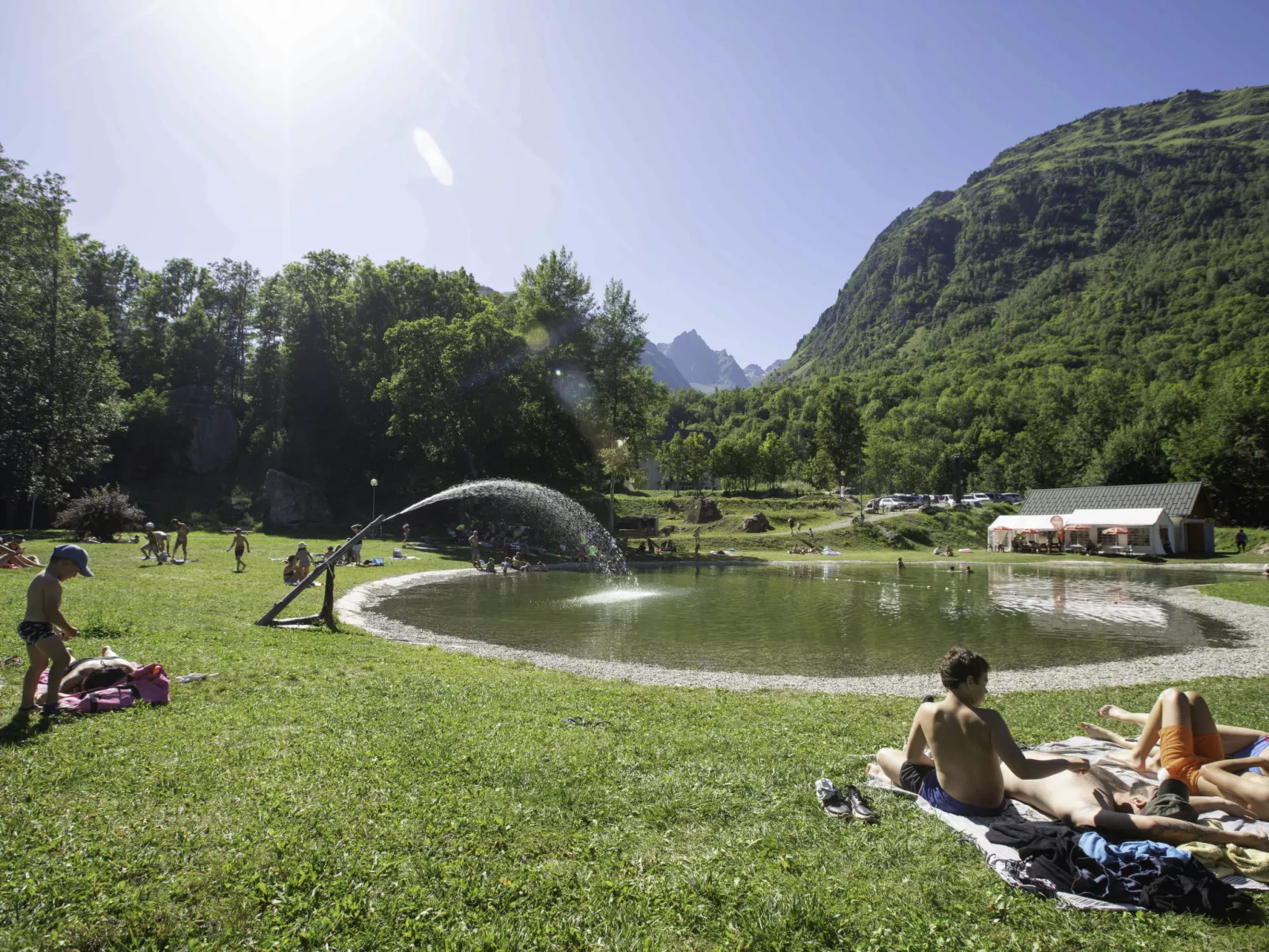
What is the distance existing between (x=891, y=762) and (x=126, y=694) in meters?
9.19

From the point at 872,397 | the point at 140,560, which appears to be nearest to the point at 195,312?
the point at 140,560

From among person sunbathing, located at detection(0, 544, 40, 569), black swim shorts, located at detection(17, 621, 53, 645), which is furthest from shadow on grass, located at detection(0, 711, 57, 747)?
person sunbathing, located at detection(0, 544, 40, 569)

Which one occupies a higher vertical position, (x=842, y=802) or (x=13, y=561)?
(x=13, y=561)

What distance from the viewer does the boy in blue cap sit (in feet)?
24.9

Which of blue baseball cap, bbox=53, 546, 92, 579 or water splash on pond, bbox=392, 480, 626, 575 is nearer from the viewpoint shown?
blue baseball cap, bbox=53, 546, 92, 579

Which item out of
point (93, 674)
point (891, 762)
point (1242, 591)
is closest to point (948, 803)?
point (891, 762)

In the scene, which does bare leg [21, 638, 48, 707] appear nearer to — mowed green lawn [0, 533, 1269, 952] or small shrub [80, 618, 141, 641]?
mowed green lawn [0, 533, 1269, 952]

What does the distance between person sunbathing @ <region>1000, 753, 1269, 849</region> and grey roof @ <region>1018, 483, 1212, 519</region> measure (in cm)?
6441

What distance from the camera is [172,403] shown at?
61906mm

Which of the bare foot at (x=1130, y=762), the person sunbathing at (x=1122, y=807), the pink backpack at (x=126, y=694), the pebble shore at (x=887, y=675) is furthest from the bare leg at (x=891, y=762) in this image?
the pink backpack at (x=126, y=694)

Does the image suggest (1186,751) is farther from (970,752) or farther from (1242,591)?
(1242,591)

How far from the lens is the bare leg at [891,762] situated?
21.7ft

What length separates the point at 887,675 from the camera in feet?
48.5

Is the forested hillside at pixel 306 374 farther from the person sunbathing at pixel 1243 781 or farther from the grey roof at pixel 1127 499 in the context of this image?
the person sunbathing at pixel 1243 781
